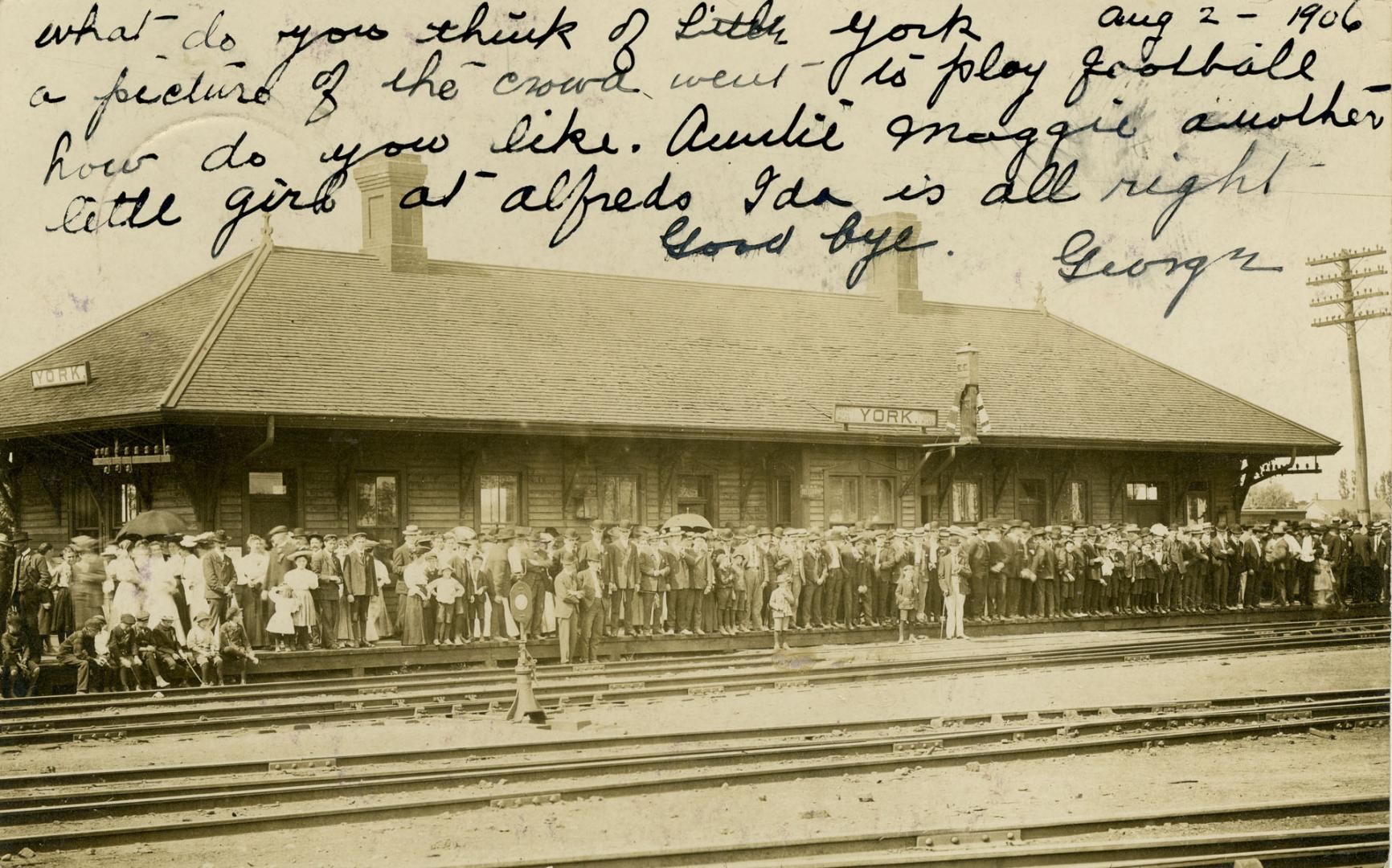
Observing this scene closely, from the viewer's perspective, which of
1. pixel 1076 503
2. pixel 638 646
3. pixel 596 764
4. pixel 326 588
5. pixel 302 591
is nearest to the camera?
pixel 596 764

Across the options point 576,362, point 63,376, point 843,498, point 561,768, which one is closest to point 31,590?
point 63,376

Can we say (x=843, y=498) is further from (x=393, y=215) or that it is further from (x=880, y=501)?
(x=393, y=215)

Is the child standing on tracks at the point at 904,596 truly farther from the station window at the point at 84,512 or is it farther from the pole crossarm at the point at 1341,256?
the station window at the point at 84,512

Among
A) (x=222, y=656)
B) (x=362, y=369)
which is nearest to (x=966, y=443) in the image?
(x=362, y=369)

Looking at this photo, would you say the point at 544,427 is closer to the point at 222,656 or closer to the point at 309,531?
the point at 309,531

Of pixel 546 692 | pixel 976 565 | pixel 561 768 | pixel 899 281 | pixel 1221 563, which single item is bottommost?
pixel 561 768

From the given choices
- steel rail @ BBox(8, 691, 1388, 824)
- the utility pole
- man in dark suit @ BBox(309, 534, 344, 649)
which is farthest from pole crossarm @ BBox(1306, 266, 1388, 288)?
man in dark suit @ BBox(309, 534, 344, 649)

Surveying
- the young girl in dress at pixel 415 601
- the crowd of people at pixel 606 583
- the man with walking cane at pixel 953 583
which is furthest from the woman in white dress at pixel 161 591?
the man with walking cane at pixel 953 583
